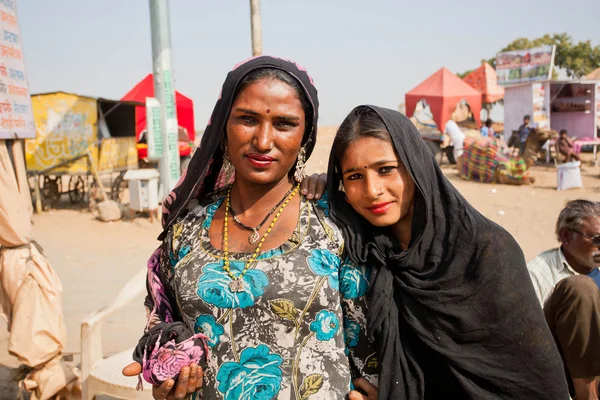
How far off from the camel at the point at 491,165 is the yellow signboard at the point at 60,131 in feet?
30.9

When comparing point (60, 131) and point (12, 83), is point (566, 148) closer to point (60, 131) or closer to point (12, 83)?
point (60, 131)

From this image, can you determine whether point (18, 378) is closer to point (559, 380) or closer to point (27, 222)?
point (27, 222)

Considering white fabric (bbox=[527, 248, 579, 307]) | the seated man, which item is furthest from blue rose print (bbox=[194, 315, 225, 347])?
white fabric (bbox=[527, 248, 579, 307])

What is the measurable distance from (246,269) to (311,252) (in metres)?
0.22

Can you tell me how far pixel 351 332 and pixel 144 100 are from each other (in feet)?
52.1

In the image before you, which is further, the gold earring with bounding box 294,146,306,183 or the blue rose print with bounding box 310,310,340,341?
the gold earring with bounding box 294,146,306,183

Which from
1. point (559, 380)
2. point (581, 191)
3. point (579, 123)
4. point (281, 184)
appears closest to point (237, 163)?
point (281, 184)

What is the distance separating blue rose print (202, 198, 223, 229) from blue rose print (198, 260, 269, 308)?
208mm

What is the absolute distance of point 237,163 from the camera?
1.80 metres

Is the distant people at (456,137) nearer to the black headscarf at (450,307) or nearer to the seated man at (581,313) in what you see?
the seated man at (581,313)

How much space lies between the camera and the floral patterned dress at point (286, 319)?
1651 mm

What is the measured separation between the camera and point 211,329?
1712mm

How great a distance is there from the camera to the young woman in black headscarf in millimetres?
1655

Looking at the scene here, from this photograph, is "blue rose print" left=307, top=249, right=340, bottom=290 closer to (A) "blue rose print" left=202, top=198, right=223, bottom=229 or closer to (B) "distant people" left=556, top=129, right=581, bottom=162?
(A) "blue rose print" left=202, top=198, right=223, bottom=229
